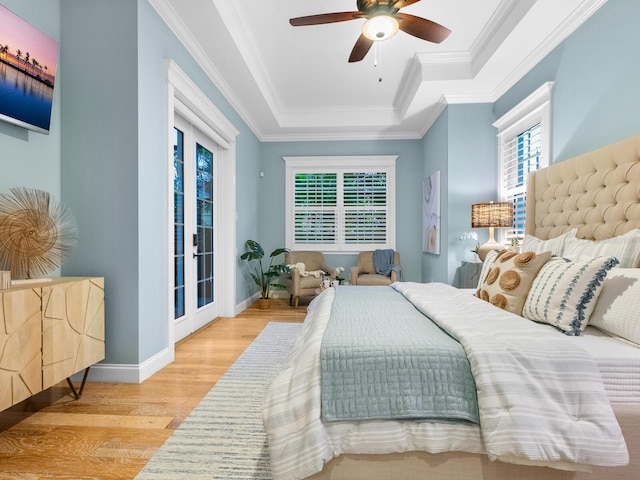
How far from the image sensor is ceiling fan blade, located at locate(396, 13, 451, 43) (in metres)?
2.37

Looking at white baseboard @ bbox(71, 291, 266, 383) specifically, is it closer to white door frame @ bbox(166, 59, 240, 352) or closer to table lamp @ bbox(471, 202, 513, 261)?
white door frame @ bbox(166, 59, 240, 352)

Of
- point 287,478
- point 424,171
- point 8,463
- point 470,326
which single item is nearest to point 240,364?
point 8,463

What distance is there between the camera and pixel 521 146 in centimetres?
366

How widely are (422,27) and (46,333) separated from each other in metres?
3.01

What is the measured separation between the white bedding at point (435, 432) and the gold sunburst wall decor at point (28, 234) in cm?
165

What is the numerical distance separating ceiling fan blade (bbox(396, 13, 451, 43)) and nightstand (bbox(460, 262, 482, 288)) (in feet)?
7.23

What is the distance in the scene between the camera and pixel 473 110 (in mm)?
4230

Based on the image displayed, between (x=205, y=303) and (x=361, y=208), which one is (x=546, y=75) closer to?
(x=361, y=208)

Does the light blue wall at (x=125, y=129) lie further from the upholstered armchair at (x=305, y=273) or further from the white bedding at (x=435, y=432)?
the upholstered armchair at (x=305, y=273)

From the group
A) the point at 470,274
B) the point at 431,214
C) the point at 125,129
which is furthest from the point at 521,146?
the point at 125,129

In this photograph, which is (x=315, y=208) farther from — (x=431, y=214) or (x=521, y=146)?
(x=521, y=146)

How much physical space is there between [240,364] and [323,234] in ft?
11.3

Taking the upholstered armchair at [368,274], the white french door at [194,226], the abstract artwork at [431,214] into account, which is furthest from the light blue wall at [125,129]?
the upholstered armchair at [368,274]

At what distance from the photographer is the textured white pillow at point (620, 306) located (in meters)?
1.41
